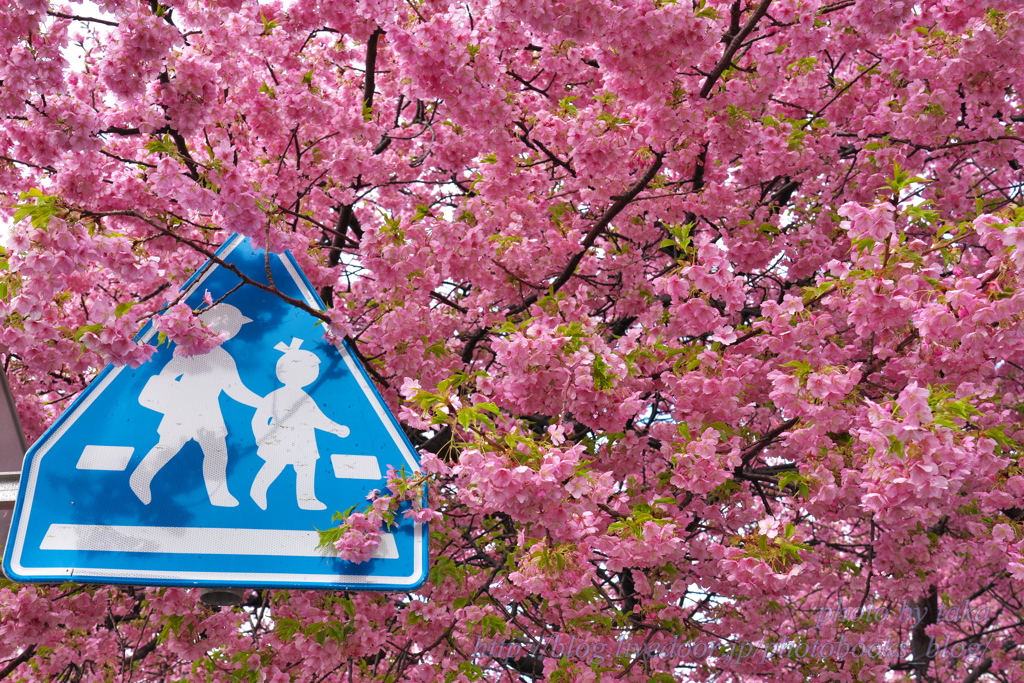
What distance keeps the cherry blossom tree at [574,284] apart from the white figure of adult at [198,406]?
74 mm

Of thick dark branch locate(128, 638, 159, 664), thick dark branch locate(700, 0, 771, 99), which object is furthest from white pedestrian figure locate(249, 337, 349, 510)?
thick dark branch locate(128, 638, 159, 664)

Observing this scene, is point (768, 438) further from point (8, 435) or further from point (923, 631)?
point (923, 631)

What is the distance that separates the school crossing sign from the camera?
1.50 meters

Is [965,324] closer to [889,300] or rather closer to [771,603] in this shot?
[889,300]

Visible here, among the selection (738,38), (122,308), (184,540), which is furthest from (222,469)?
(738,38)

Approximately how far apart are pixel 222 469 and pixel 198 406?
19cm

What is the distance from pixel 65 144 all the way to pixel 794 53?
14.4 feet

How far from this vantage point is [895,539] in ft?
17.5

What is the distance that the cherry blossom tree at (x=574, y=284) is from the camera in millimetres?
3037

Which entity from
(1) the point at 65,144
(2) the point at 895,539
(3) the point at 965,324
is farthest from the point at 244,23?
(2) the point at 895,539

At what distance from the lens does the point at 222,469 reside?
1.64 m

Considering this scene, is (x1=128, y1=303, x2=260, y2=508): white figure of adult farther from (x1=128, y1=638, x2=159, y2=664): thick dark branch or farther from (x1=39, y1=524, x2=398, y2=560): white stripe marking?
(x1=128, y1=638, x2=159, y2=664): thick dark branch

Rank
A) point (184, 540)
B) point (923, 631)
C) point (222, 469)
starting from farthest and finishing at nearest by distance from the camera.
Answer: point (923, 631)
point (222, 469)
point (184, 540)

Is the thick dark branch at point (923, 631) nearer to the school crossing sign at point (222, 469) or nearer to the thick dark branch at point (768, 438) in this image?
the thick dark branch at point (768, 438)
